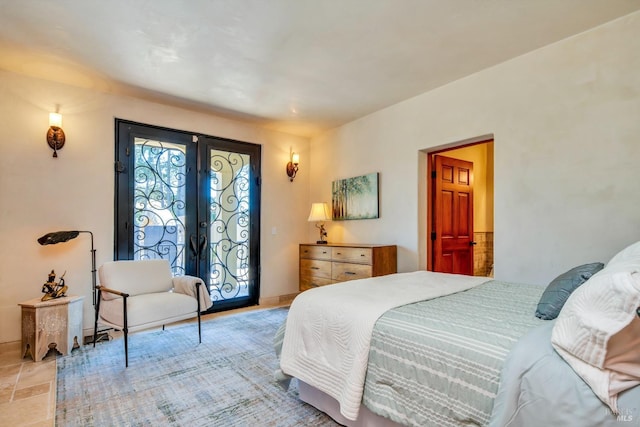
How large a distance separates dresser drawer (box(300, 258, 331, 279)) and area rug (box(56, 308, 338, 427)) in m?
1.24

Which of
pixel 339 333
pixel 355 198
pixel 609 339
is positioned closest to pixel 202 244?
pixel 355 198

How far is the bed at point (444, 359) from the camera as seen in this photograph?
3.29 ft

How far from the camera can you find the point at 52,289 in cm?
305

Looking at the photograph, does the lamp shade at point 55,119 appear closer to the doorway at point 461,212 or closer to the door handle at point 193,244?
the door handle at point 193,244

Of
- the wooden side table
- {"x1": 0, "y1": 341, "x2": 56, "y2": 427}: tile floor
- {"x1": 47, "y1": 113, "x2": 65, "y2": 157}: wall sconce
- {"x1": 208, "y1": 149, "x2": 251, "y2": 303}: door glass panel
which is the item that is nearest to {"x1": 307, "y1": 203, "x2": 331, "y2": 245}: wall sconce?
{"x1": 208, "y1": 149, "x2": 251, "y2": 303}: door glass panel

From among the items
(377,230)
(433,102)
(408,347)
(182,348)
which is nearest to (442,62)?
(433,102)

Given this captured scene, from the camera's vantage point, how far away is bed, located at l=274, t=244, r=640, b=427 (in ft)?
3.29

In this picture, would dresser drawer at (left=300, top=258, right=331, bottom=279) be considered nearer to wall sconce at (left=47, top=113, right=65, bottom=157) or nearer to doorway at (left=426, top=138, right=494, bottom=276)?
Result: doorway at (left=426, top=138, right=494, bottom=276)

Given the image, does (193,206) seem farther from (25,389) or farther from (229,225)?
(25,389)

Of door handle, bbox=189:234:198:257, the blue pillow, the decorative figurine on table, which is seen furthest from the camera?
door handle, bbox=189:234:198:257

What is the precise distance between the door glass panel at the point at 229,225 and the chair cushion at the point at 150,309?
1274 millimetres

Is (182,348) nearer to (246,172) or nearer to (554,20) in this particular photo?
(246,172)

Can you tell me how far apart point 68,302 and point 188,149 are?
214 centimetres

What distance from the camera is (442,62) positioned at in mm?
3051
